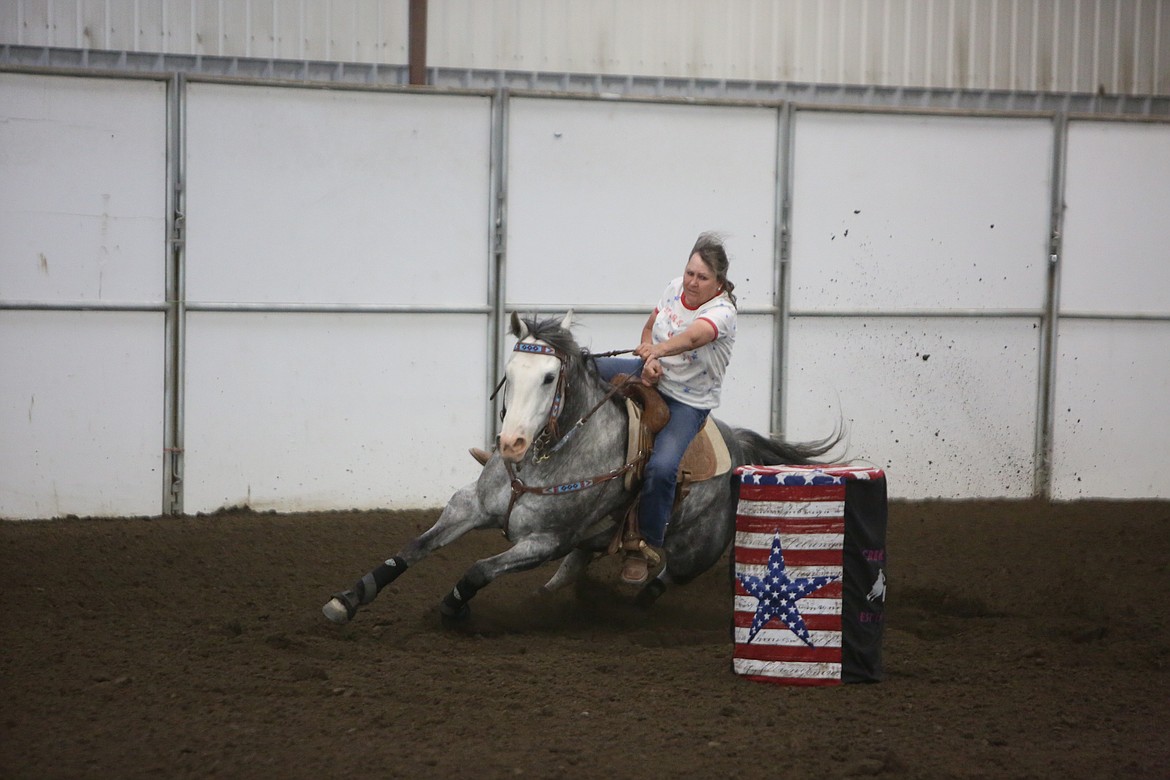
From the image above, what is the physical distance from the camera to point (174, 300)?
30.6 ft

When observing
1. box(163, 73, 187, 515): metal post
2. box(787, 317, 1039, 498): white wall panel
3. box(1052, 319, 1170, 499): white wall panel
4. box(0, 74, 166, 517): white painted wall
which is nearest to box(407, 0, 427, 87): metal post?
box(163, 73, 187, 515): metal post

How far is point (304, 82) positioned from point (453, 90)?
117 cm

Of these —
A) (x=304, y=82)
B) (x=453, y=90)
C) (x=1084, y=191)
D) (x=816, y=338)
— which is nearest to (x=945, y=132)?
(x=1084, y=191)

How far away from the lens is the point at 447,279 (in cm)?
982

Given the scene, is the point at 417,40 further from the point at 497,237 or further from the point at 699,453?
the point at 699,453

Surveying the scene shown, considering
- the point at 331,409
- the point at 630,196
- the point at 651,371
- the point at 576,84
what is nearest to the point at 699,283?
the point at 651,371

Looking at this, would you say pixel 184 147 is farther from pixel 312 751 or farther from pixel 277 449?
pixel 312 751

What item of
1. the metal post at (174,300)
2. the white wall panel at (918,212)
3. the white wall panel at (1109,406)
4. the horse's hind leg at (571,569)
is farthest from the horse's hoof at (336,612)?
the white wall panel at (1109,406)

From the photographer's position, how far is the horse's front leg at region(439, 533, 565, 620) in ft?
19.4

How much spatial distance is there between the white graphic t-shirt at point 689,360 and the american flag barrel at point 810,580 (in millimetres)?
1146

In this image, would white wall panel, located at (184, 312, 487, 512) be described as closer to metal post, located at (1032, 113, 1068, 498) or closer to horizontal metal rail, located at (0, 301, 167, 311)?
horizontal metal rail, located at (0, 301, 167, 311)

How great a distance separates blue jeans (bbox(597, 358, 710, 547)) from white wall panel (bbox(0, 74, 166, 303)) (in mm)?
4611

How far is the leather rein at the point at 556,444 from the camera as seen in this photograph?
5711mm

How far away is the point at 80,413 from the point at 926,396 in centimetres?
708
